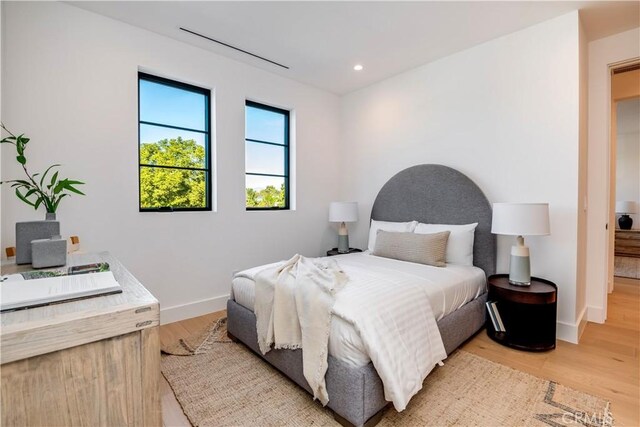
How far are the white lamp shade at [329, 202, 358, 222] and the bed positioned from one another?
25 centimetres

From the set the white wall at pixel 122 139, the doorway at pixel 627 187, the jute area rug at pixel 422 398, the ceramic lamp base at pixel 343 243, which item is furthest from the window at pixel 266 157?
the doorway at pixel 627 187

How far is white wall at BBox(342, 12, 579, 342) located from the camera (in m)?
2.49

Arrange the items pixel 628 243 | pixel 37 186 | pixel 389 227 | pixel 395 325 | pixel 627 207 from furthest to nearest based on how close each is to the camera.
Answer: pixel 627 207
pixel 628 243
pixel 389 227
pixel 37 186
pixel 395 325

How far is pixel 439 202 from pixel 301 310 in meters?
2.11

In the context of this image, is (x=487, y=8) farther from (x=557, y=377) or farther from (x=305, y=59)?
(x=557, y=377)

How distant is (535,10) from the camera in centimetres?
Answer: 243

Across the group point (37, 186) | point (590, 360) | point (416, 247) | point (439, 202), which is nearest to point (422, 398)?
point (416, 247)

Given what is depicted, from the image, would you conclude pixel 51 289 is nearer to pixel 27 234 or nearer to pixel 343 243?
pixel 27 234

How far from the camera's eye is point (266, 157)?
12.4ft

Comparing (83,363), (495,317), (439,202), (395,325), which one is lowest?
(495,317)

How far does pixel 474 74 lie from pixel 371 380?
10.1 feet

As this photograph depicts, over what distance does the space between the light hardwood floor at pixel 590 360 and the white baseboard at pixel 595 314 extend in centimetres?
6

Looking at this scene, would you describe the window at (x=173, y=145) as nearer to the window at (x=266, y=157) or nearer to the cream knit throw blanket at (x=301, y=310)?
the window at (x=266, y=157)

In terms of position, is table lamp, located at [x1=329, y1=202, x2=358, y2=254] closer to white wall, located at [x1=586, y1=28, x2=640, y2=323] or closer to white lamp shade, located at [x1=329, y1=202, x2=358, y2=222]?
white lamp shade, located at [x1=329, y1=202, x2=358, y2=222]
